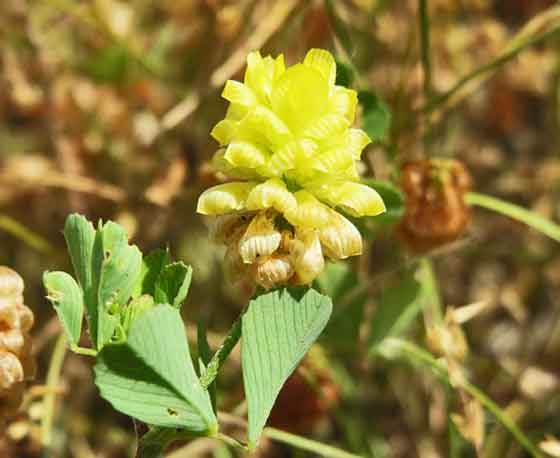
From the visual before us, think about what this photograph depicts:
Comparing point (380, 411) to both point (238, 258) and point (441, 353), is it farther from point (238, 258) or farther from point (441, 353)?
point (238, 258)

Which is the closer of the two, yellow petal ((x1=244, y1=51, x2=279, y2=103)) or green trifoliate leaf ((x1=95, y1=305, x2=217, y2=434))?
green trifoliate leaf ((x1=95, y1=305, x2=217, y2=434))

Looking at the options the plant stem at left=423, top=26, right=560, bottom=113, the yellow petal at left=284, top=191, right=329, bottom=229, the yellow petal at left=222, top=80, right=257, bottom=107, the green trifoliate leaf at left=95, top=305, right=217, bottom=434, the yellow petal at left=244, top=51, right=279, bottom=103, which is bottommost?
the green trifoliate leaf at left=95, top=305, right=217, bottom=434

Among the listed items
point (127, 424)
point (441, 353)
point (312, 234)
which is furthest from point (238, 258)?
point (127, 424)

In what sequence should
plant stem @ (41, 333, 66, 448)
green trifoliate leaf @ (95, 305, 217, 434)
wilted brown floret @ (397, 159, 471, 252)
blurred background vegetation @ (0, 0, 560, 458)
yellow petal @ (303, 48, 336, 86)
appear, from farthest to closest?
blurred background vegetation @ (0, 0, 560, 458), wilted brown floret @ (397, 159, 471, 252), plant stem @ (41, 333, 66, 448), yellow petal @ (303, 48, 336, 86), green trifoliate leaf @ (95, 305, 217, 434)

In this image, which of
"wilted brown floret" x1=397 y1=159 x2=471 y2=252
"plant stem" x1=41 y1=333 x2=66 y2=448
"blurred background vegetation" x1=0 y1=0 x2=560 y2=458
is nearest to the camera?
"plant stem" x1=41 y1=333 x2=66 y2=448

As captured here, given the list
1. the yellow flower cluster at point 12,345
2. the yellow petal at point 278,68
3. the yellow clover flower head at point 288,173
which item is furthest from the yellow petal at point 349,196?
the yellow flower cluster at point 12,345

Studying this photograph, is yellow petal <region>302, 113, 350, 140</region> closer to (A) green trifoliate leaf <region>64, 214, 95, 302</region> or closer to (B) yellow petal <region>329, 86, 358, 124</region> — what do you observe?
(B) yellow petal <region>329, 86, 358, 124</region>

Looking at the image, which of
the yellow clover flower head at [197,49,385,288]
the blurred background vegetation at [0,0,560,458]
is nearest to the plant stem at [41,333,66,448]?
the blurred background vegetation at [0,0,560,458]

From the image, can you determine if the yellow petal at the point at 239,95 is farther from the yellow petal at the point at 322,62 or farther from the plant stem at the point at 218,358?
the plant stem at the point at 218,358
